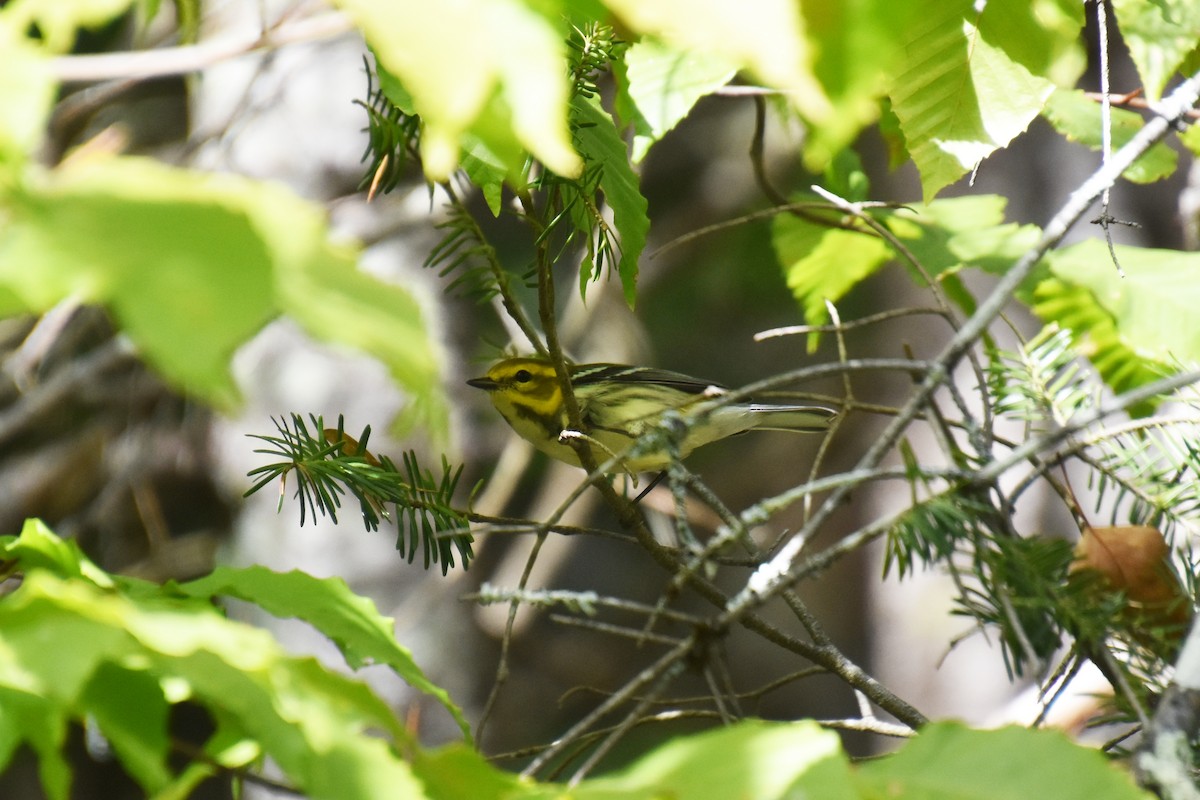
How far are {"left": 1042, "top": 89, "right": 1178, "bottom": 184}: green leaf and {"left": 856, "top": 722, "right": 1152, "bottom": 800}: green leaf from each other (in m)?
1.18

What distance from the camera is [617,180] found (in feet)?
4.29

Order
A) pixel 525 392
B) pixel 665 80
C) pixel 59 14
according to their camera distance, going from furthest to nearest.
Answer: pixel 525 392, pixel 665 80, pixel 59 14

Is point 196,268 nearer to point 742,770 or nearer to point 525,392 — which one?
point 742,770

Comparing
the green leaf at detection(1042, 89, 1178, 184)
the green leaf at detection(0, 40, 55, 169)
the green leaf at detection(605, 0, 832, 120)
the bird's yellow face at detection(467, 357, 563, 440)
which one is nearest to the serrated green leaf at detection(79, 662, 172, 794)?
the green leaf at detection(0, 40, 55, 169)

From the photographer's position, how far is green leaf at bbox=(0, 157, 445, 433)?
0.47m

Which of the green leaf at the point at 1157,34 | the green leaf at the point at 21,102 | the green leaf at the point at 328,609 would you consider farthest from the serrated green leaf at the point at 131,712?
the green leaf at the point at 1157,34

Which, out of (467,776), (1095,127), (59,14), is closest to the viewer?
(59,14)

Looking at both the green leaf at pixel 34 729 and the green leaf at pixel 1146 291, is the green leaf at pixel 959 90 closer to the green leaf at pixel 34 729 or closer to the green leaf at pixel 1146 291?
the green leaf at pixel 1146 291

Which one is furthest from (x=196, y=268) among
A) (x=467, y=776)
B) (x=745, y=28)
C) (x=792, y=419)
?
(x=792, y=419)

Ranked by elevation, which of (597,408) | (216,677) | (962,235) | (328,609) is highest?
(962,235)

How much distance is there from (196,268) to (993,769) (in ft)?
1.84

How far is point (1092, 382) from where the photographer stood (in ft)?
3.93

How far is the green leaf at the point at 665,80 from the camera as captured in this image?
1246mm

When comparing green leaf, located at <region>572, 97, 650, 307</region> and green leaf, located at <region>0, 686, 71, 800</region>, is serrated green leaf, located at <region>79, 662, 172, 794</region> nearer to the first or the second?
green leaf, located at <region>0, 686, 71, 800</region>
